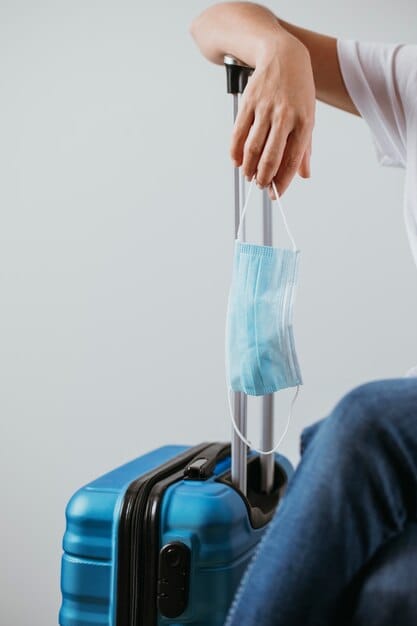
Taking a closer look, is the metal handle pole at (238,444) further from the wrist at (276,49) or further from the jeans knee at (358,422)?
the jeans knee at (358,422)

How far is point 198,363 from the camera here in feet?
5.82

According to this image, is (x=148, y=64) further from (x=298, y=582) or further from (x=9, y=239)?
(x=298, y=582)

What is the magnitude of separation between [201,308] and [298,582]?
47.4 inches

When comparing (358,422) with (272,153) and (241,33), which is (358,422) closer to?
(272,153)

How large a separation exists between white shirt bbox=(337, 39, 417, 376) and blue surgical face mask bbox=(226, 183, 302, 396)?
0.24 metres

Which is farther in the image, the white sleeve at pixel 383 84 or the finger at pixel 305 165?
the white sleeve at pixel 383 84

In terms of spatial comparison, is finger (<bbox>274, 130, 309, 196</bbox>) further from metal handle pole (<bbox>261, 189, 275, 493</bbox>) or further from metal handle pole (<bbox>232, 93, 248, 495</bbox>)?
metal handle pole (<bbox>261, 189, 275, 493</bbox>)

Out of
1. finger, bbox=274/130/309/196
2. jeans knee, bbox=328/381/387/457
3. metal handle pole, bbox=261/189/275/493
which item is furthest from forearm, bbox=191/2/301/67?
jeans knee, bbox=328/381/387/457

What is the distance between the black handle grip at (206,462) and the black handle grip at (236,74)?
54cm

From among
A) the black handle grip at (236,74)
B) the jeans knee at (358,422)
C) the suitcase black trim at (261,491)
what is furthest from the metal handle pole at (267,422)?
the jeans knee at (358,422)

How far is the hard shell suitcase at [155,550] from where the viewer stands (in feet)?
3.31

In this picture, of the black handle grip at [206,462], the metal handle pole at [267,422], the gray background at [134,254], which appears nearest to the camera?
the black handle grip at [206,462]

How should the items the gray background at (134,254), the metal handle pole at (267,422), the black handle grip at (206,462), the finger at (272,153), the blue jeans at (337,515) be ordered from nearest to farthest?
the blue jeans at (337,515)
the finger at (272,153)
the black handle grip at (206,462)
the metal handle pole at (267,422)
the gray background at (134,254)

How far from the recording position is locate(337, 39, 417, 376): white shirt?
115 cm
